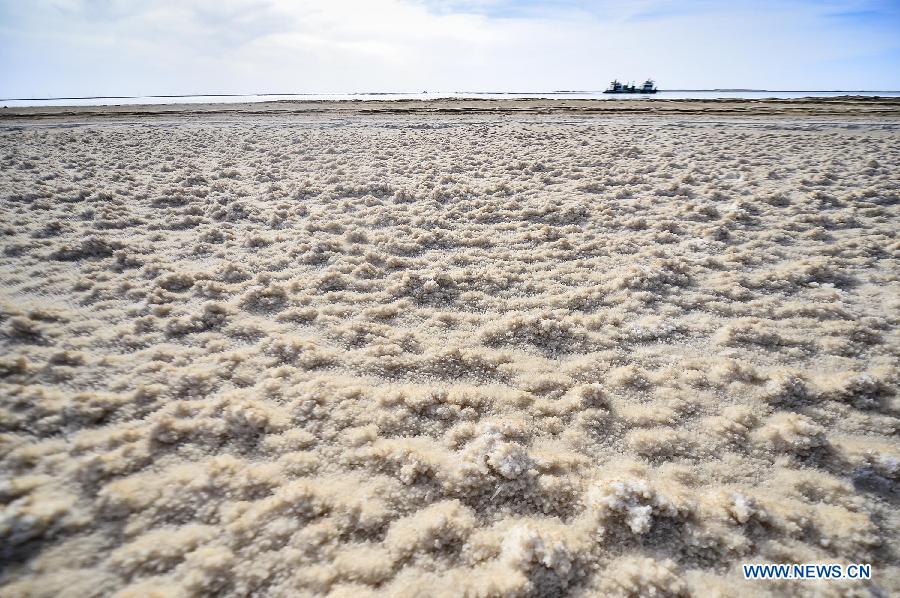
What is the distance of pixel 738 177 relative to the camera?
7.59 meters

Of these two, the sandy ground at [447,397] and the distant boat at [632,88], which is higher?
the distant boat at [632,88]

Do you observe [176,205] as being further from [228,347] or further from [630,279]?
[630,279]

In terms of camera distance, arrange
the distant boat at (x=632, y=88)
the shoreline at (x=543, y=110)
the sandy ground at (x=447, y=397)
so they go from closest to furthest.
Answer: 1. the sandy ground at (x=447, y=397)
2. the shoreline at (x=543, y=110)
3. the distant boat at (x=632, y=88)

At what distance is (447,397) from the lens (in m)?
2.78

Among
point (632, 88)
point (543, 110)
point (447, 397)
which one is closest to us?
point (447, 397)

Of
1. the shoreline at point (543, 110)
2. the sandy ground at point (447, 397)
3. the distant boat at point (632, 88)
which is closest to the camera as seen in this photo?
the sandy ground at point (447, 397)

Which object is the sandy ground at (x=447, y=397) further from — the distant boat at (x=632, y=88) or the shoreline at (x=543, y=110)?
the distant boat at (x=632, y=88)

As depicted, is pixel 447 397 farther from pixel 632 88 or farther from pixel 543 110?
pixel 632 88

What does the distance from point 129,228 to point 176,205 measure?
3.64 ft

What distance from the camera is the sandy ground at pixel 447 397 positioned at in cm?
190

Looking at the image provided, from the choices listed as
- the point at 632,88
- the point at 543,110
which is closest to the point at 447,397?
the point at 543,110

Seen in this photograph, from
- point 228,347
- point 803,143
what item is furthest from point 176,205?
point 803,143

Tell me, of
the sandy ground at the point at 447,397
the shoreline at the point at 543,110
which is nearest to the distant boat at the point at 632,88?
the shoreline at the point at 543,110

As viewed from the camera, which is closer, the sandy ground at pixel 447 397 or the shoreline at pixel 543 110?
the sandy ground at pixel 447 397
